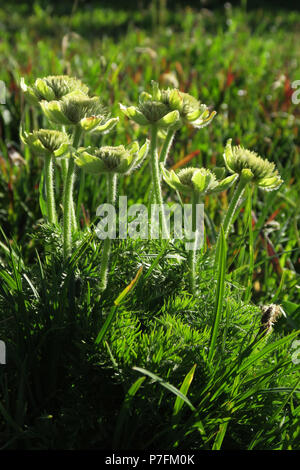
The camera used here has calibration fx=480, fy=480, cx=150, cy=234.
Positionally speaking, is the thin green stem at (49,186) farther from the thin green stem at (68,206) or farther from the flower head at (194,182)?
the flower head at (194,182)

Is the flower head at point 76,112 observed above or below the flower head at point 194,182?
above

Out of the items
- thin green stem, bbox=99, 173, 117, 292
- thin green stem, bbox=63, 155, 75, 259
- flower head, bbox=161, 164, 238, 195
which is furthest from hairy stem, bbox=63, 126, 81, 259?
flower head, bbox=161, 164, 238, 195

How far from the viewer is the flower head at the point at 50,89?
127 cm

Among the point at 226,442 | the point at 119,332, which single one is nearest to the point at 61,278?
the point at 119,332

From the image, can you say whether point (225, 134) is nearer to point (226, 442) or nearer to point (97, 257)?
point (97, 257)

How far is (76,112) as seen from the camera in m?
1.19

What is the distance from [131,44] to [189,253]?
4.09 m

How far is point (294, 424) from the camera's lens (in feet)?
3.75

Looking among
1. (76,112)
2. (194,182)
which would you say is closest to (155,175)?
(194,182)

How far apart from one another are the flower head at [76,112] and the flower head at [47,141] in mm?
36

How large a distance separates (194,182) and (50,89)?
47 centimetres

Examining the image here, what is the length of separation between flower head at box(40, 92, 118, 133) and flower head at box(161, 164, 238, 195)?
0.21 meters

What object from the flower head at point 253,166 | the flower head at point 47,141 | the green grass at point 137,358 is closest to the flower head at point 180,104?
the flower head at point 253,166

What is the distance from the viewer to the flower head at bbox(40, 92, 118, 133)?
116cm
